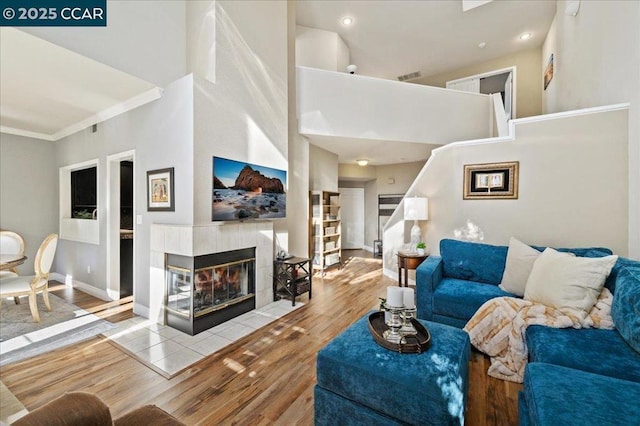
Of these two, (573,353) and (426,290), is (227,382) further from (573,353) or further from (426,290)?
(573,353)

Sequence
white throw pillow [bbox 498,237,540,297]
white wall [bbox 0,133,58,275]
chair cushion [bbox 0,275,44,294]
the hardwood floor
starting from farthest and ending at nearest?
white wall [bbox 0,133,58,275], chair cushion [bbox 0,275,44,294], white throw pillow [bbox 498,237,540,297], the hardwood floor

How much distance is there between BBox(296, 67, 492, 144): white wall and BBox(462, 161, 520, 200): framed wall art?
168 centimetres

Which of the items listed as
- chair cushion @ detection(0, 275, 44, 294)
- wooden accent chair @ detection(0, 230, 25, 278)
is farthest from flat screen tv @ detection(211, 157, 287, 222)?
wooden accent chair @ detection(0, 230, 25, 278)

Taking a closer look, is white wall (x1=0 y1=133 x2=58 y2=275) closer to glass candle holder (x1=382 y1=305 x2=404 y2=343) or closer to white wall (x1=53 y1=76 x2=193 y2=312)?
white wall (x1=53 y1=76 x2=193 y2=312)

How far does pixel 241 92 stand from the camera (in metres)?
3.42

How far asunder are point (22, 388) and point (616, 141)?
5.76 metres

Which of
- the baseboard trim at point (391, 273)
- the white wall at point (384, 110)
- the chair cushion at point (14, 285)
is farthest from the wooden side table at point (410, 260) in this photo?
the chair cushion at point (14, 285)

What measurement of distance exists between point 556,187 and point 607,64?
4.35 ft

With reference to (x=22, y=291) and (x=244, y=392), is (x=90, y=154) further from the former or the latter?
(x=244, y=392)

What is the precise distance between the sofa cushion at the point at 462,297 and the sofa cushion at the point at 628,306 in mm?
855

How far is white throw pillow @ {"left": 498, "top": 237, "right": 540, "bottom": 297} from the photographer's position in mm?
2637

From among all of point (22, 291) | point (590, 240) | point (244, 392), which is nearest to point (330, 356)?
point (244, 392)

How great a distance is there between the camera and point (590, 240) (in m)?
2.99

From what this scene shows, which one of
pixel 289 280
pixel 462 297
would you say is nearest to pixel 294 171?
pixel 289 280
